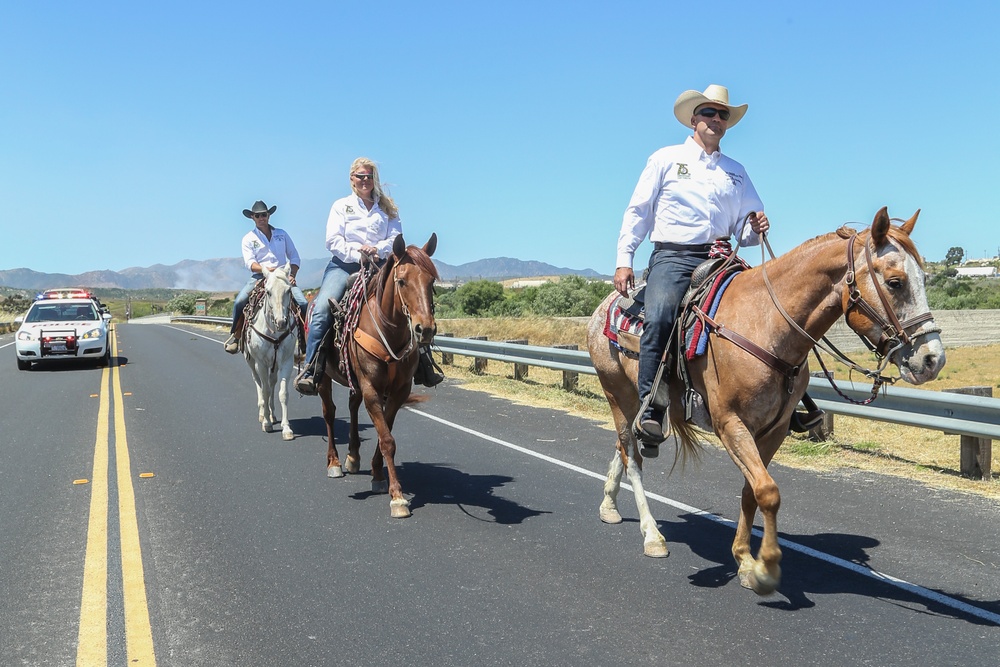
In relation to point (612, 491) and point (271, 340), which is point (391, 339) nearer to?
point (612, 491)

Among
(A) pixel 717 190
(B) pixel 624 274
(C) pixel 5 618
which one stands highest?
(A) pixel 717 190

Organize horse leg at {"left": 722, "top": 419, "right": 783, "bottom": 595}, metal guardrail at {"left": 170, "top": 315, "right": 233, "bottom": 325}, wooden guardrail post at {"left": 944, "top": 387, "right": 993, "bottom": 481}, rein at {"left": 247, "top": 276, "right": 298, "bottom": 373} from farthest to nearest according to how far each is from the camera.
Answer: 1. metal guardrail at {"left": 170, "top": 315, "right": 233, "bottom": 325}
2. rein at {"left": 247, "top": 276, "right": 298, "bottom": 373}
3. wooden guardrail post at {"left": 944, "top": 387, "right": 993, "bottom": 481}
4. horse leg at {"left": 722, "top": 419, "right": 783, "bottom": 595}

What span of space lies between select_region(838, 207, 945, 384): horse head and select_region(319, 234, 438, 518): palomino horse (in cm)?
332

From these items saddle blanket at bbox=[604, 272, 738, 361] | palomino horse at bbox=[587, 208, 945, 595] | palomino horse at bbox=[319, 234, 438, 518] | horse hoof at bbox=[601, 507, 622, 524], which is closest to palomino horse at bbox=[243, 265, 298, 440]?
palomino horse at bbox=[319, 234, 438, 518]

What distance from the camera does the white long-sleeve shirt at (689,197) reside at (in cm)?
580

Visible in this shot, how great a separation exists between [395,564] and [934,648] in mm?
3228

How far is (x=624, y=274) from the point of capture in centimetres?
603

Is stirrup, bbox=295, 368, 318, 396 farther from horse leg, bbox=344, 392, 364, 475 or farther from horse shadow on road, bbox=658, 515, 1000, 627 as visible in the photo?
horse shadow on road, bbox=658, 515, 1000, 627

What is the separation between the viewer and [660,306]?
18.4 ft

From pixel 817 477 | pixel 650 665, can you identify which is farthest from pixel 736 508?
pixel 650 665

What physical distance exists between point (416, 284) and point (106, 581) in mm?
3091

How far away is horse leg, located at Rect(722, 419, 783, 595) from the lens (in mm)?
4664

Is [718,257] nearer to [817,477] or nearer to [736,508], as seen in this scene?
[736,508]

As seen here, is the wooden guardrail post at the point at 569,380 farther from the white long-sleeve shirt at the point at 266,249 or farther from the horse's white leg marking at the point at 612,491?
the horse's white leg marking at the point at 612,491
